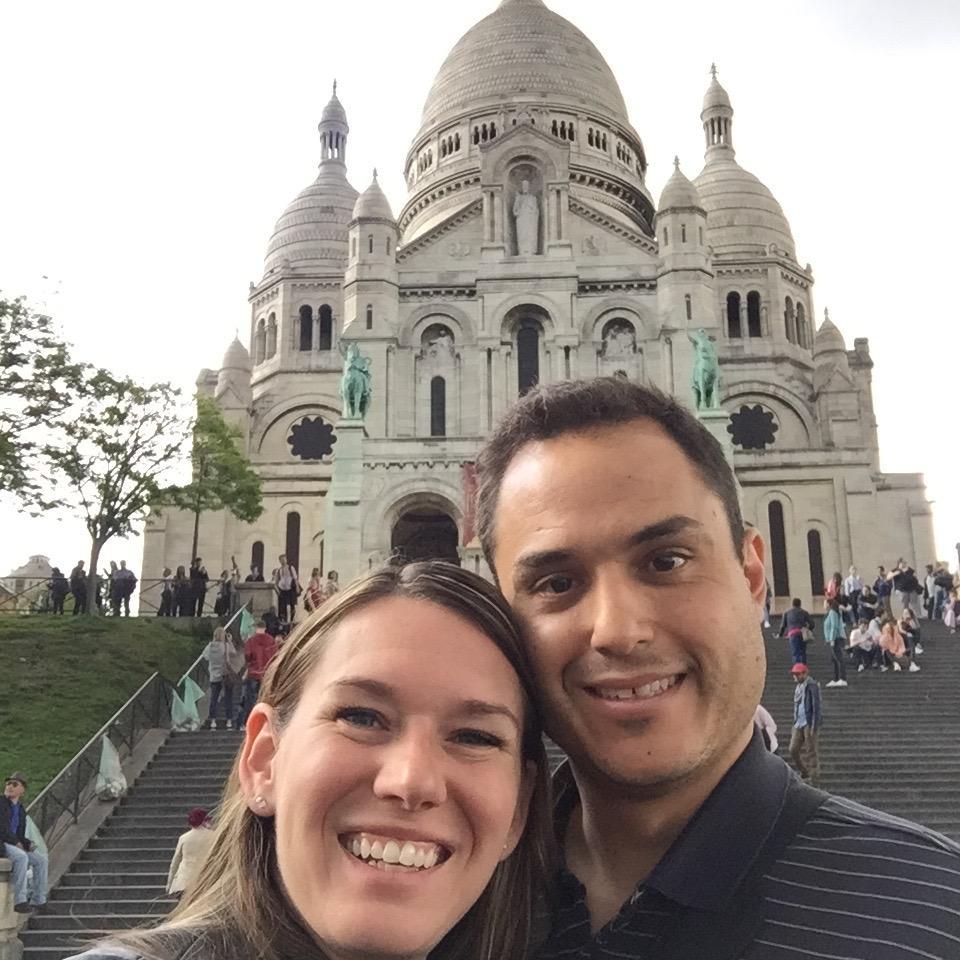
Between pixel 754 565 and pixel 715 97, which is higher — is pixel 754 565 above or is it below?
below

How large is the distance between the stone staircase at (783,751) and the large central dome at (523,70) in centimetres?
3706

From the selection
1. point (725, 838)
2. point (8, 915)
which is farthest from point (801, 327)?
point (725, 838)

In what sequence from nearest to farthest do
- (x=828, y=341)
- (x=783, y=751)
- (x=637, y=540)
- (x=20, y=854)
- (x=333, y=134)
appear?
(x=637, y=540) < (x=20, y=854) < (x=783, y=751) < (x=828, y=341) < (x=333, y=134)

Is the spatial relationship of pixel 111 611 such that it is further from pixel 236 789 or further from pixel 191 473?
pixel 236 789

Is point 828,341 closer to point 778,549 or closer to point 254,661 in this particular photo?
point 778,549

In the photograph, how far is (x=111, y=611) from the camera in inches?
1064

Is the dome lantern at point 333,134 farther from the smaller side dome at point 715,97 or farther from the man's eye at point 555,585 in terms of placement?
the man's eye at point 555,585

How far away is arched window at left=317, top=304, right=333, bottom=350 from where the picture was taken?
48562 millimetres

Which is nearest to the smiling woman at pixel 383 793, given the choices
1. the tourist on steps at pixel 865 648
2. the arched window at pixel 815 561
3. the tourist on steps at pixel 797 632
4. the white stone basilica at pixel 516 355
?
the tourist on steps at pixel 797 632

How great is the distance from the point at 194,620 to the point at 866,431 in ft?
112

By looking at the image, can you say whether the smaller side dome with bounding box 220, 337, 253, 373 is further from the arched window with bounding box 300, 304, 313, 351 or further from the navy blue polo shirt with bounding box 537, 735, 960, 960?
the navy blue polo shirt with bounding box 537, 735, 960, 960

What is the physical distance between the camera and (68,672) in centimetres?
2012

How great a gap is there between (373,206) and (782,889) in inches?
1494

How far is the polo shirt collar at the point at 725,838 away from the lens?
2.22m
